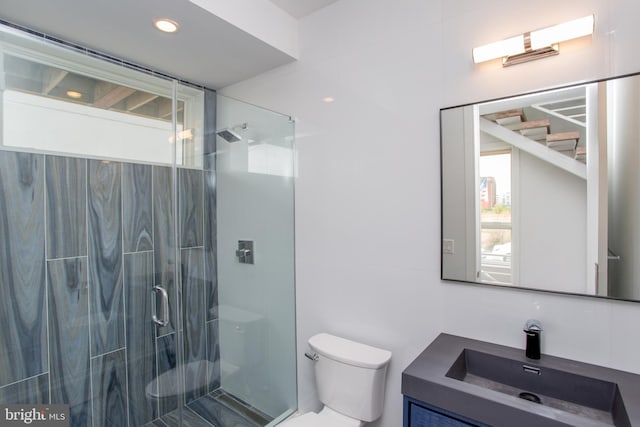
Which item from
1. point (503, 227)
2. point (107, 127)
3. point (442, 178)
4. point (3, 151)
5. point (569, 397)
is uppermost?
point (107, 127)

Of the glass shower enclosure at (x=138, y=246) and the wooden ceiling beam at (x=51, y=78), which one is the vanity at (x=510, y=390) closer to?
the glass shower enclosure at (x=138, y=246)

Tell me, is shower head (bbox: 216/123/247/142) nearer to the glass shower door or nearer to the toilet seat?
the glass shower door

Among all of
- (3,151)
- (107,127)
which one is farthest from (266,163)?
(3,151)

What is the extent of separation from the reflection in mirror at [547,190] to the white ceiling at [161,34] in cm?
123

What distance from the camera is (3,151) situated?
1573 mm

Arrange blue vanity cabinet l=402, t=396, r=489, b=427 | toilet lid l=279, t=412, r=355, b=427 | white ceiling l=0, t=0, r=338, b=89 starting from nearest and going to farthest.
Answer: blue vanity cabinet l=402, t=396, r=489, b=427, white ceiling l=0, t=0, r=338, b=89, toilet lid l=279, t=412, r=355, b=427

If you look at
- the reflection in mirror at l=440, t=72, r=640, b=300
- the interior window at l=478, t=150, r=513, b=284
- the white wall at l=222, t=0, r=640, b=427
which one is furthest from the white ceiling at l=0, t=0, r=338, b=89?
the interior window at l=478, t=150, r=513, b=284

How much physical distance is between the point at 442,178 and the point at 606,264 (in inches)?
27.5

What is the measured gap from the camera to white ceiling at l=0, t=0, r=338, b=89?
153cm

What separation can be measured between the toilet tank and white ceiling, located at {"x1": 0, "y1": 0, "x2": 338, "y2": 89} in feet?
5.97

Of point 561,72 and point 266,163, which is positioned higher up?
point 561,72

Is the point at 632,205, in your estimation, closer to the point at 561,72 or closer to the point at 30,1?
the point at 561,72

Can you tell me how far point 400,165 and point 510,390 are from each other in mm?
1100

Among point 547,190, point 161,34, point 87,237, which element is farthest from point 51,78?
point 547,190
